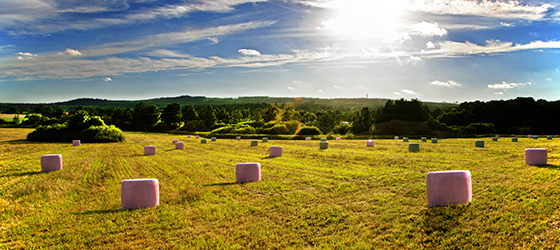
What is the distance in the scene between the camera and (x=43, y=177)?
46.0ft

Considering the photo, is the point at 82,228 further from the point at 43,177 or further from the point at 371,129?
the point at 371,129

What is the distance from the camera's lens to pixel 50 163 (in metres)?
16.2

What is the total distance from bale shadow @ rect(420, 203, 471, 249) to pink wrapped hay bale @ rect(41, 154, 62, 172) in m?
18.0

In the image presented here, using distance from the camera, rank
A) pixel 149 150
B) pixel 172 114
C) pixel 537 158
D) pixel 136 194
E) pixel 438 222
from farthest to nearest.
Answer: pixel 172 114 → pixel 149 150 → pixel 537 158 → pixel 136 194 → pixel 438 222

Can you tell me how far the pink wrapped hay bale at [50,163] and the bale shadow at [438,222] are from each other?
18.0 m

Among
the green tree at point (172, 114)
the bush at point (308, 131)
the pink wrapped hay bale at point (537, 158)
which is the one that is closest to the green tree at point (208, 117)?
the green tree at point (172, 114)

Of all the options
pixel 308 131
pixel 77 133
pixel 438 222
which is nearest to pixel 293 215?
pixel 438 222

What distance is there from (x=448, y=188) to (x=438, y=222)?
4.27 feet

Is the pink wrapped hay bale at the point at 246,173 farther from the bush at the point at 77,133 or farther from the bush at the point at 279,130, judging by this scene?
the bush at the point at 279,130

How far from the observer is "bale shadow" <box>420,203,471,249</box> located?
19.5 ft

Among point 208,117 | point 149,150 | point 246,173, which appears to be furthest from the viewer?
point 208,117

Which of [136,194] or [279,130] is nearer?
[136,194]

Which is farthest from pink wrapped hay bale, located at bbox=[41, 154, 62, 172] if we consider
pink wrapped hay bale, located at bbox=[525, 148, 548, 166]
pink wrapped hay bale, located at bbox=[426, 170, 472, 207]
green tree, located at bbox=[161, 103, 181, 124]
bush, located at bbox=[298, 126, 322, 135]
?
green tree, located at bbox=[161, 103, 181, 124]

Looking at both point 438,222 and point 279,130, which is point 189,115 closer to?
point 279,130
